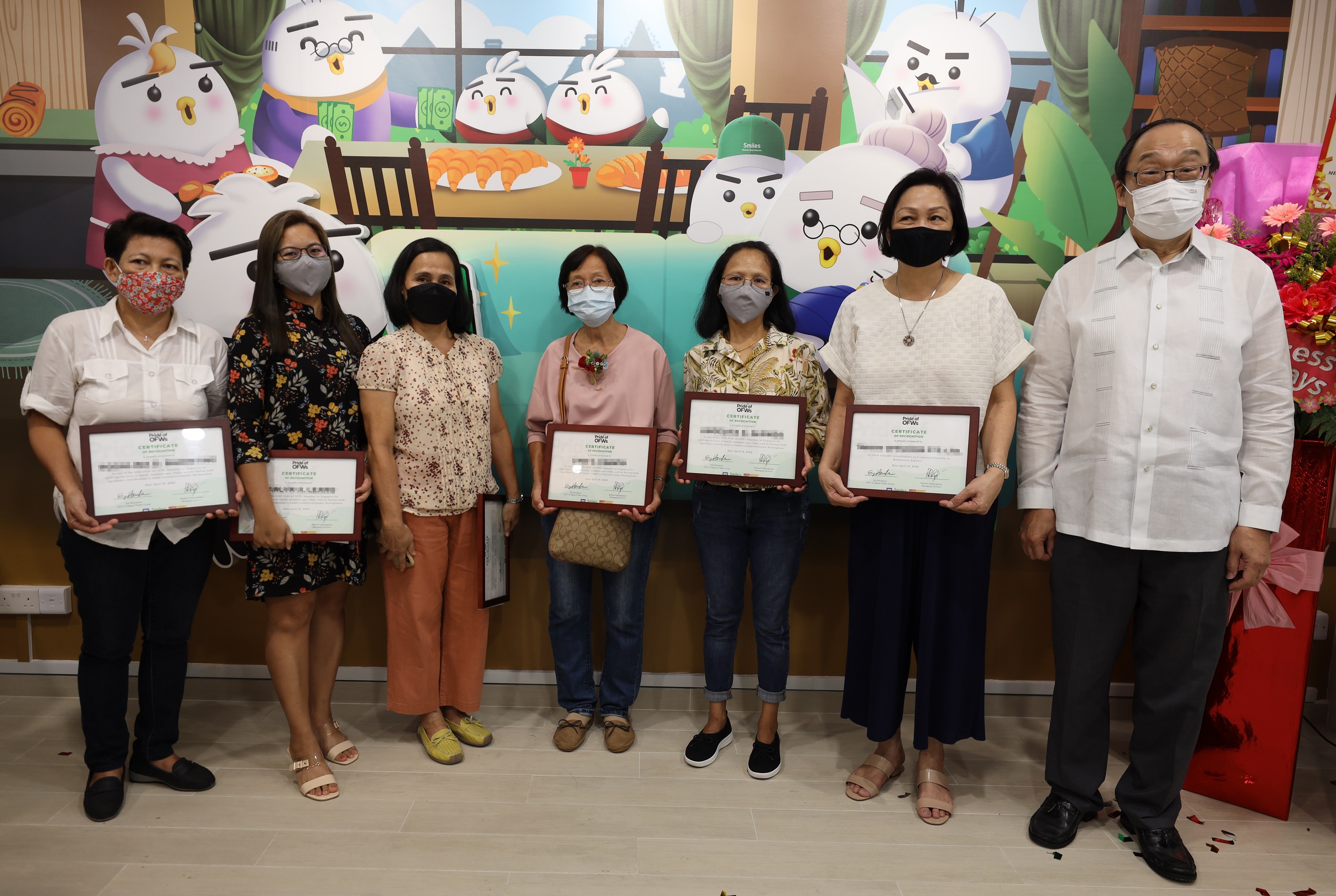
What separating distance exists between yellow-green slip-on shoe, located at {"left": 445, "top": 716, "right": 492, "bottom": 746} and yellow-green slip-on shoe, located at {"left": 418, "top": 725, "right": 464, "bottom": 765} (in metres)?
0.05

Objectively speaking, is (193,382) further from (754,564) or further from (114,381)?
(754,564)

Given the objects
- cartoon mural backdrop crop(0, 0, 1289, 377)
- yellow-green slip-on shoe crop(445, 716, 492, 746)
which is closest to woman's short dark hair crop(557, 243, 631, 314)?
cartoon mural backdrop crop(0, 0, 1289, 377)

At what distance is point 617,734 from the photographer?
2.68 metres

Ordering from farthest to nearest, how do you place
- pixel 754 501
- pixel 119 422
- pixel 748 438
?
1. pixel 754 501
2. pixel 748 438
3. pixel 119 422

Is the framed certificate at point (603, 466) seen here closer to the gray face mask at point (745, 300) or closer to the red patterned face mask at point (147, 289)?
the gray face mask at point (745, 300)

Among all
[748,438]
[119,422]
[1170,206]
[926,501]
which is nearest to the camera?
[1170,206]

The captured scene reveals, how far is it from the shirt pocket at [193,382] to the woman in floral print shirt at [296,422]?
8 cm

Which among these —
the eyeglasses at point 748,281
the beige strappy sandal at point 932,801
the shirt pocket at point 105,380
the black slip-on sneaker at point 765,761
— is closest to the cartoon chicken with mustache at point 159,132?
the shirt pocket at point 105,380

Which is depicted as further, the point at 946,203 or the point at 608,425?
the point at 608,425

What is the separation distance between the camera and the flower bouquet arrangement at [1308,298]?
84.9 inches

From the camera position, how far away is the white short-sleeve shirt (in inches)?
84.4

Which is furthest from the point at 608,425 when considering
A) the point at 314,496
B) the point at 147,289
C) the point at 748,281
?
the point at 147,289

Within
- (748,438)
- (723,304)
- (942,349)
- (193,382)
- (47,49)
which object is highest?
(47,49)

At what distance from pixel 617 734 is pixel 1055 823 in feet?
4.67
